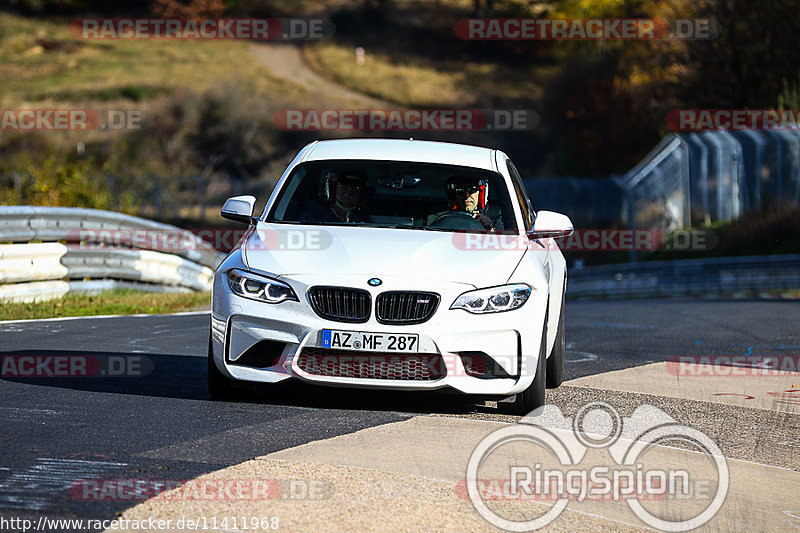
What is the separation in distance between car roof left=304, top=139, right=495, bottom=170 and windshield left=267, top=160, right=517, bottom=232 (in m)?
0.05

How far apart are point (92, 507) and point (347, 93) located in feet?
255

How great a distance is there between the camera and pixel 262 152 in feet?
220

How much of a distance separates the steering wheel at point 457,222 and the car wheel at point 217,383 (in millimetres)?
1764

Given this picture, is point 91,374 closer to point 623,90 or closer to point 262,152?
point 623,90

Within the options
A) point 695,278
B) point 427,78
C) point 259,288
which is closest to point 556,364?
point 259,288

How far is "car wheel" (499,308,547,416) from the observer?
758 centimetres

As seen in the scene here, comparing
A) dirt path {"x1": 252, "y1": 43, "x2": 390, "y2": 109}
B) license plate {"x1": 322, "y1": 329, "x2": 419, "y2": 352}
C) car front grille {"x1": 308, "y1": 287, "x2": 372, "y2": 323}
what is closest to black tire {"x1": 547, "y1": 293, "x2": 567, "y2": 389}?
license plate {"x1": 322, "y1": 329, "x2": 419, "y2": 352}

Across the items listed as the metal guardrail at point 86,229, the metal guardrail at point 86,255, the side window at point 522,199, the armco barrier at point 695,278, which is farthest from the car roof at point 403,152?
the armco barrier at point 695,278

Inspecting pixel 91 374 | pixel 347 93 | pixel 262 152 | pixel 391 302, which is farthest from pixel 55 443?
pixel 347 93

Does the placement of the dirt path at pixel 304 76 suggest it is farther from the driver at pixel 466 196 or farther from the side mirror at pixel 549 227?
the side mirror at pixel 549 227

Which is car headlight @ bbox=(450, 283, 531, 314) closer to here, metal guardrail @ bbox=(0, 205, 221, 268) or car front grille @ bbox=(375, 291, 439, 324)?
car front grille @ bbox=(375, 291, 439, 324)

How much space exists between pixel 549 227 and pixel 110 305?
8.55 m

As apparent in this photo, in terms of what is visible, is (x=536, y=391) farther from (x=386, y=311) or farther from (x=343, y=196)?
(x=343, y=196)

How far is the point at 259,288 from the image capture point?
7.53m
